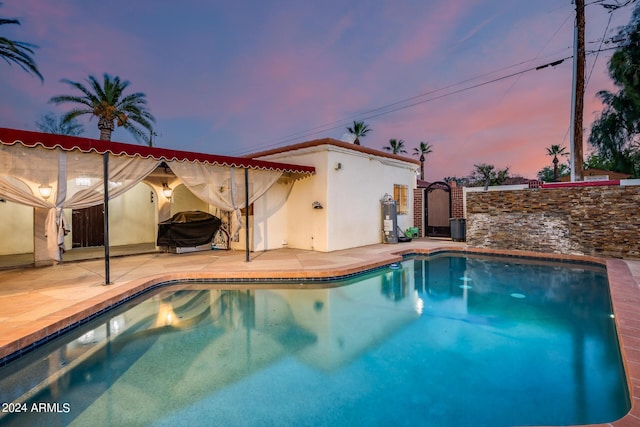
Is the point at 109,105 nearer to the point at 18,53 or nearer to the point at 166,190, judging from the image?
the point at 18,53

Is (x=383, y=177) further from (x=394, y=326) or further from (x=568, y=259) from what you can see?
(x=394, y=326)

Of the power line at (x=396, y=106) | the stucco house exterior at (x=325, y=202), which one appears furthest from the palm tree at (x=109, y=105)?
the power line at (x=396, y=106)

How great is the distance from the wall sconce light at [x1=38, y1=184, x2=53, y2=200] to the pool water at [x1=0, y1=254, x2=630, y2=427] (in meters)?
2.30

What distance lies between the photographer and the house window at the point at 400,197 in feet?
38.7

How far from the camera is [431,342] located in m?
3.85

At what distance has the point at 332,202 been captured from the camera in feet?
29.4

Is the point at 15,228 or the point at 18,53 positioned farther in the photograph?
the point at 18,53

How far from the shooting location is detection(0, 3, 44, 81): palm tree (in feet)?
32.4

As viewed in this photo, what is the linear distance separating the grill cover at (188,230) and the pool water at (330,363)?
3457mm

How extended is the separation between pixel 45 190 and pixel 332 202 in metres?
6.24

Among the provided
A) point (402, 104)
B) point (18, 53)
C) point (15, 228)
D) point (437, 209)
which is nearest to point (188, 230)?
point (15, 228)

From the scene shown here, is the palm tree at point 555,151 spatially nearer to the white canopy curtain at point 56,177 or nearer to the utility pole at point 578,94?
the utility pole at point 578,94

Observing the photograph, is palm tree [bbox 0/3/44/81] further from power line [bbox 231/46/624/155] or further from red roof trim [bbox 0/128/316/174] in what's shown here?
power line [bbox 231/46/624/155]

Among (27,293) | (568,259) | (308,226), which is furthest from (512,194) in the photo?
(27,293)
